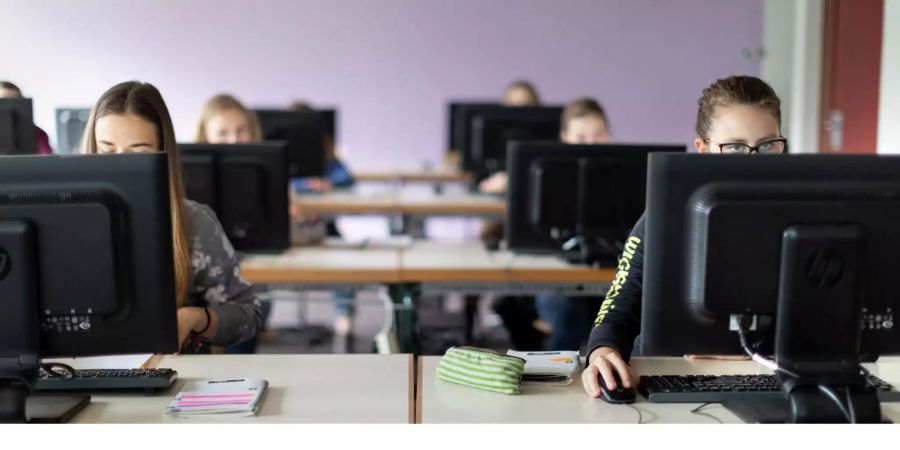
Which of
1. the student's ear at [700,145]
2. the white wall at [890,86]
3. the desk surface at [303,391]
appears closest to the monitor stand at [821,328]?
the student's ear at [700,145]

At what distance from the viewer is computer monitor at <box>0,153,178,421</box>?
4.80 feet

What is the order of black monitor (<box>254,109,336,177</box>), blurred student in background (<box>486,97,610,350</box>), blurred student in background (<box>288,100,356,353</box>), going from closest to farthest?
1. blurred student in background (<box>486,97,610,350</box>)
2. black monitor (<box>254,109,336,177</box>)
3. blurred student in background (<box>288,100,356,353</box>)

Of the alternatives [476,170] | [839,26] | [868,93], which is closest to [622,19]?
[839,26]

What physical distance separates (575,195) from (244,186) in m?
1.02

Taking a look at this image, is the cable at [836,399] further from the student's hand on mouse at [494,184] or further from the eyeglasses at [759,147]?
→ the student's hand on mouse at [494,184]

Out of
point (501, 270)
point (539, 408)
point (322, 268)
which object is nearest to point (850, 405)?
point (539, 408)

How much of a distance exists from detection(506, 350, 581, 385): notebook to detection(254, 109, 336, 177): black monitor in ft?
9.73

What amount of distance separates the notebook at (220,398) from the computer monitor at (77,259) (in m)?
0.12

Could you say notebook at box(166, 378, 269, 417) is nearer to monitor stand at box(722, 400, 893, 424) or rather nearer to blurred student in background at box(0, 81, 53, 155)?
monitor stand at box(722, 400, 893, 424)

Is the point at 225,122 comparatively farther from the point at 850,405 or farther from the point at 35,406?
the point at 850,405

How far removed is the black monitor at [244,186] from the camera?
307cm

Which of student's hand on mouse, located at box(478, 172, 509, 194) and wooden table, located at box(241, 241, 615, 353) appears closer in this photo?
wooden table, located at box(241, 241, 615, 353)

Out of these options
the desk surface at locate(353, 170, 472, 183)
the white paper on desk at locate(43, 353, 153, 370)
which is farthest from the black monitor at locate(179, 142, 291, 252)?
the desk surface at locate(353, 170, 472, 183)

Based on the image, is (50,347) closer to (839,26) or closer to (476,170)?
(476,170)
